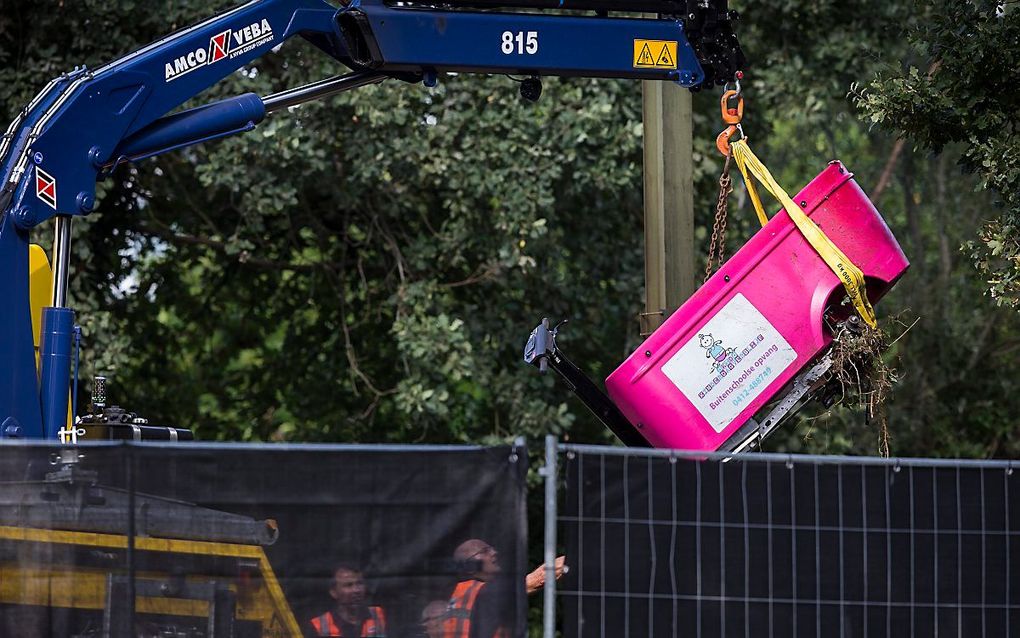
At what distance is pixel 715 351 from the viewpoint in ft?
23.3

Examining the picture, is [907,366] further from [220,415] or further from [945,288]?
[220,415]

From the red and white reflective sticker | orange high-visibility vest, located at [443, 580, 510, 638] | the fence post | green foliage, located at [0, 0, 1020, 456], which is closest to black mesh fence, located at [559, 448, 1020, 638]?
the fence post

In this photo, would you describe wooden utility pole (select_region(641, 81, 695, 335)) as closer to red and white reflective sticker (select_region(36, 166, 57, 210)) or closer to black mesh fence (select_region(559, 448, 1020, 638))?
black mesh fence (select_region(559, 448, 1020, 638))

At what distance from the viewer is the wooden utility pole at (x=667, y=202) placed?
8062 millimetres

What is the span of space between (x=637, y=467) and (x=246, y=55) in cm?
340

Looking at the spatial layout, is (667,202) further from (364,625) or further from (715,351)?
(364,625)

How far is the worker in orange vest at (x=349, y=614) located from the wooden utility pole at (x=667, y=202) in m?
3.21

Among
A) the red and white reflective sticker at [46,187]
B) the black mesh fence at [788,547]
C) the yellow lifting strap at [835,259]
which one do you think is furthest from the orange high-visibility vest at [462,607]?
the red and white reflective sticker at [46,187]

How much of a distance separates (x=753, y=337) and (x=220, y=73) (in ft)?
10.5

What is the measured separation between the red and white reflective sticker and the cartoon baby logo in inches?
133

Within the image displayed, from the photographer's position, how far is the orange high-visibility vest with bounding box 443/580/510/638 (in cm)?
522

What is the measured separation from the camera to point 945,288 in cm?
1767

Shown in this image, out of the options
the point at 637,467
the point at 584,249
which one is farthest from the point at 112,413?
the point at 584,249

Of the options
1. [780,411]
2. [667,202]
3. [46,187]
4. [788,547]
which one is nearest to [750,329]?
[780,411]
